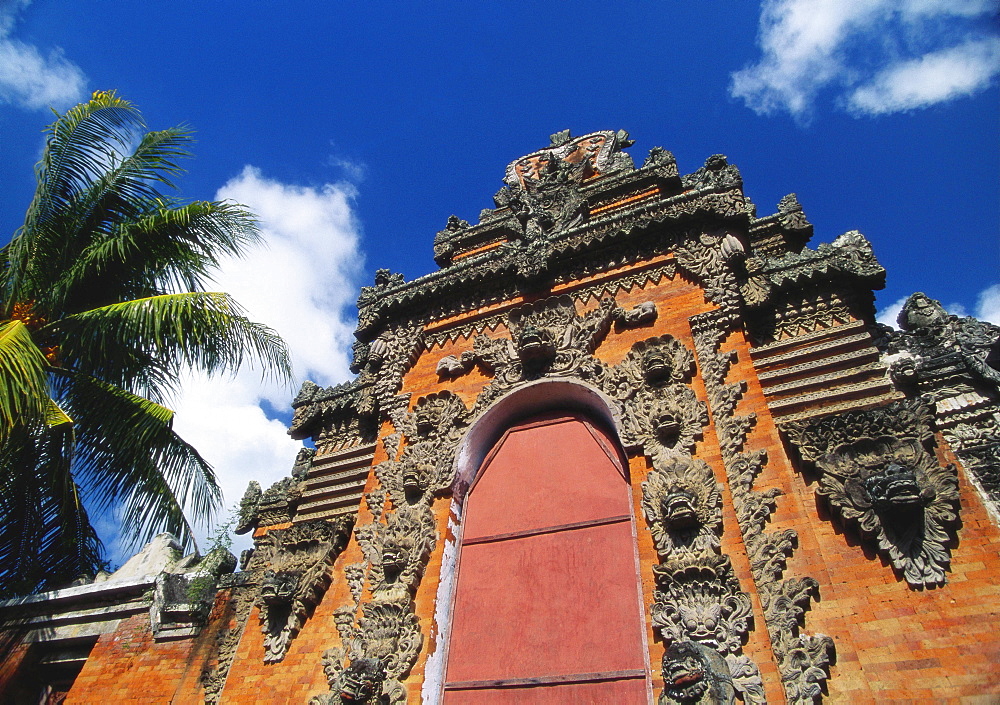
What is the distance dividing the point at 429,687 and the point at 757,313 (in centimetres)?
626

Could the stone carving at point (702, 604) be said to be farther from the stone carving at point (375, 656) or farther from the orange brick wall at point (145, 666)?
the orange brick wall at point (145, 666)

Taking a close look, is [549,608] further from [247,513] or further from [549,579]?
[247,513]

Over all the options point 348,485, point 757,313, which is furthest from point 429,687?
point 757,313

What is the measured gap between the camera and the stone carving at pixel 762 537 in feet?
17.4

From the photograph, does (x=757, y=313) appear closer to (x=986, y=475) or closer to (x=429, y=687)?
(x=986, y=475)

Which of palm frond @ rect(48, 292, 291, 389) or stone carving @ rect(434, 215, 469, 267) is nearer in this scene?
palm frond @ rect(48, 292, 291, 389)

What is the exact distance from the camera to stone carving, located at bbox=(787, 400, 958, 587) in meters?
5.67

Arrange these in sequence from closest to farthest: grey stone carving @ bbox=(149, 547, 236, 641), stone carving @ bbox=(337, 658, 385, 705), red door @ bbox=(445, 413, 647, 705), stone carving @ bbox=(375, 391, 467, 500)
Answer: red door @ bbox=(445, 413, 647, 705) < stone carving @ bbox=(337, 658, 385, 705) < stone carving @ bbox=(375, 391, 467, 500) < grey stone carving @ bbox=(149, 547, 236, 641)

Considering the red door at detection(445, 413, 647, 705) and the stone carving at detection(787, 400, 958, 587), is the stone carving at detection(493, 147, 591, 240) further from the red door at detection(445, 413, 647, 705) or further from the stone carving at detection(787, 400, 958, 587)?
the stone carving at detection(787, 400, 958, 587)

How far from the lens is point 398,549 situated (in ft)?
25.8

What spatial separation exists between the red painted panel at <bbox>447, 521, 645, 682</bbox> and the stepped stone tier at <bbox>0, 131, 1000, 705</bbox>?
0.03 metres

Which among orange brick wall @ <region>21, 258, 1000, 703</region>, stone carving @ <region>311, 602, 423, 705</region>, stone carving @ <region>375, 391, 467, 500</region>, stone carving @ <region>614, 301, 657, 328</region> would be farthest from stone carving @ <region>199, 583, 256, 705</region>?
stone carving @ <region>614, 301, 657, 328</region>

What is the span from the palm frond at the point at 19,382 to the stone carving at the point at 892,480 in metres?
9.05

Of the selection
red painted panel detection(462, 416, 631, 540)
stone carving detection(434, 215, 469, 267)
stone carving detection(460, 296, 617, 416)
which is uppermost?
stone carving detection(434, 215, 469, 267)
